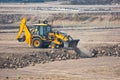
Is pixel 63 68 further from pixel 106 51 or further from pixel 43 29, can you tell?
pixel 106 51

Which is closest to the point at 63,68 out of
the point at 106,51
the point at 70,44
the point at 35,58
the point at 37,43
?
the point at 35,58

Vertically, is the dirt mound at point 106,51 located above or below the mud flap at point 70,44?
below

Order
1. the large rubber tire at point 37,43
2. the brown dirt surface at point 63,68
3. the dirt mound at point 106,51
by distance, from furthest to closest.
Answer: the dirt mound at point 106,51 → the large rubber tire at point 37,43 → the brown dirt surface at point 63,68

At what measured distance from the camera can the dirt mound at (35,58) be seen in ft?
115

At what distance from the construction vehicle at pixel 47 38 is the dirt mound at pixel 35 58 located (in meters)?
0.73

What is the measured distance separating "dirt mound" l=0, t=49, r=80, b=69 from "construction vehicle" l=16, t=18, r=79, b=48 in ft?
2.38

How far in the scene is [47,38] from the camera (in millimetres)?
40219

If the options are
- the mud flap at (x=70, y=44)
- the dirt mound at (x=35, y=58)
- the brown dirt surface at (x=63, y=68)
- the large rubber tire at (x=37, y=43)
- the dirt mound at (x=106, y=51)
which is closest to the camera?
the brown dirt surface at (x=63, y=68)

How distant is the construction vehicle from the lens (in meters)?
39.5

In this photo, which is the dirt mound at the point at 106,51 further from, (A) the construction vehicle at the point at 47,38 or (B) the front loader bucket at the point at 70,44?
(A) the construction vehicle at the point at 47,38

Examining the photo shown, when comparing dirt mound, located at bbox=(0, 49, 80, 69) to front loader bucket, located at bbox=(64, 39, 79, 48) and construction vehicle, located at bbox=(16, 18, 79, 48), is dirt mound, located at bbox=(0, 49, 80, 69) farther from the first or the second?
construction vehicle, located at bbox=(16, 18, 79, 48)

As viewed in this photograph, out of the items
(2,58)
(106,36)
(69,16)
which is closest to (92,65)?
(2,58)

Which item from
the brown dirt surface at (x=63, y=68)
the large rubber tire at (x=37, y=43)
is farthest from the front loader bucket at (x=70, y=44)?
the large rubber tire at (x=37, y=43)

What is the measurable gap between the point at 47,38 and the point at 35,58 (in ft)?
11.4
